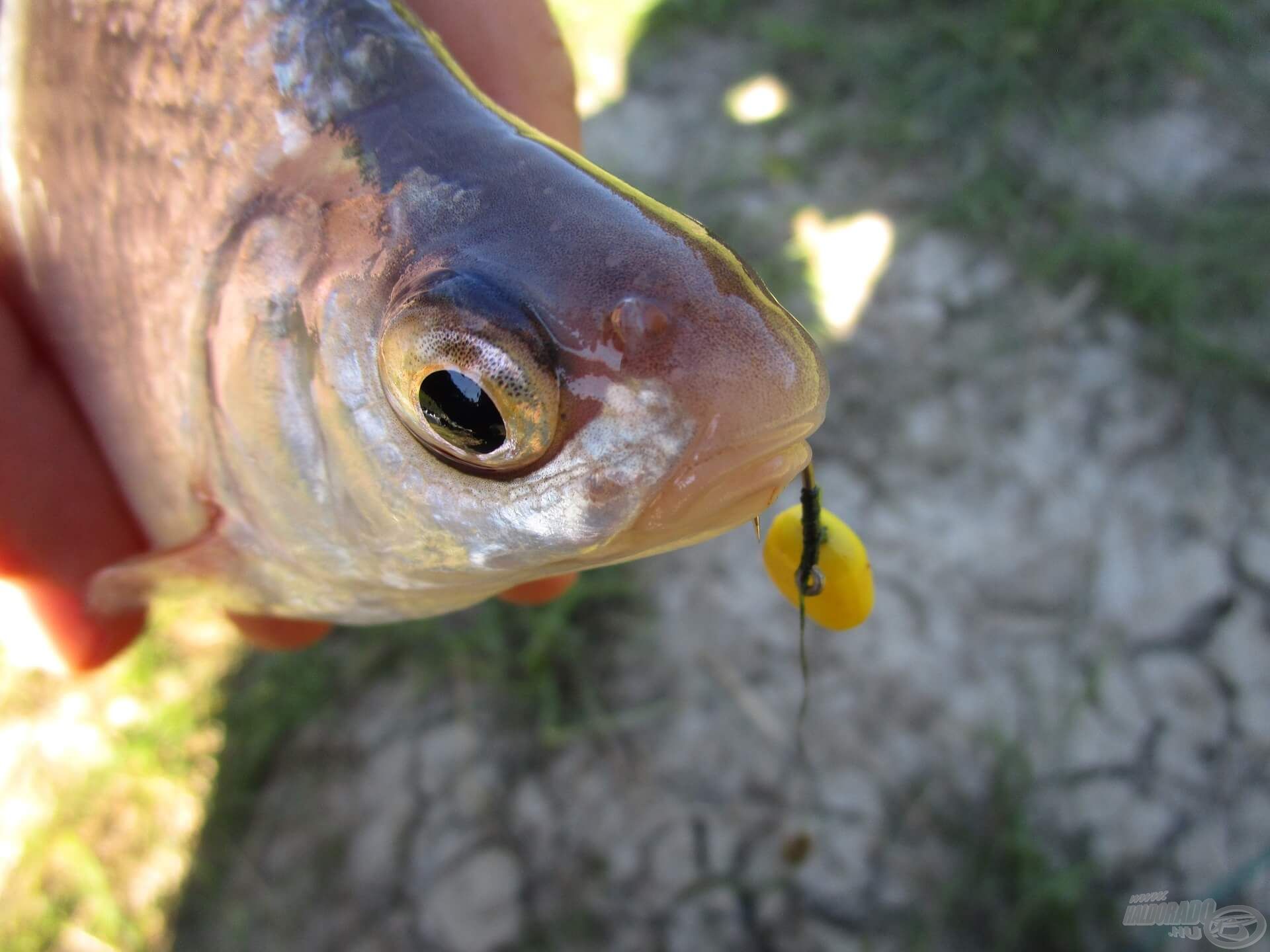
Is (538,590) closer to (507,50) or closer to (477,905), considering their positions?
(477,905)

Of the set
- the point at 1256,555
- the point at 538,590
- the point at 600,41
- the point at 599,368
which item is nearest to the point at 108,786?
the point at 538,590

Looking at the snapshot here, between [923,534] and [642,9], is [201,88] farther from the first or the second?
[642,9]

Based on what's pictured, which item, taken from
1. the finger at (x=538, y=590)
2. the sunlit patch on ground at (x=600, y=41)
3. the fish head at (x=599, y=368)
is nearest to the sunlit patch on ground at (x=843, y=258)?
the sunlit patch on ground at (x=600, y=41)

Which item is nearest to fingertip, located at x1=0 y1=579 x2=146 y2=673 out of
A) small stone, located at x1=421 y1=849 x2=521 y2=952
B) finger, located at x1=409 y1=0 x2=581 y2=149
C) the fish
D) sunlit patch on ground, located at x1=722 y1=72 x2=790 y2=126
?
the fish

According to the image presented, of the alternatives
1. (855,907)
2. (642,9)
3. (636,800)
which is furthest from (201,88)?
(642,9)

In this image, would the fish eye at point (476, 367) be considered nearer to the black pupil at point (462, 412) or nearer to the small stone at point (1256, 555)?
the black pupil at point (462, 412)

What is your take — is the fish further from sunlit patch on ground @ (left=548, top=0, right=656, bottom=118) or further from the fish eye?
sunlit patch on ground @ (left=548, top=0, right=656, bottom=118)
